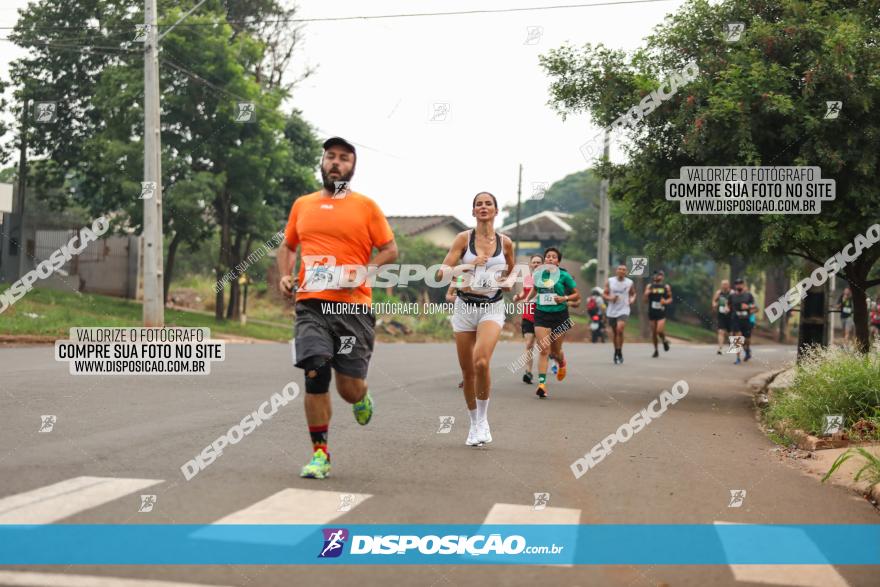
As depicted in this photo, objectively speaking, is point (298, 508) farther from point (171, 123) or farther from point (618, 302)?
point (171, 123)

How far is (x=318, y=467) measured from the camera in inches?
263

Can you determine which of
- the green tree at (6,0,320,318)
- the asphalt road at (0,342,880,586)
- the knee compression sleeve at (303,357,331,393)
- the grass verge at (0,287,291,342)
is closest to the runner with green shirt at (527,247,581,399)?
the asphalt road at (0,342,880,586)

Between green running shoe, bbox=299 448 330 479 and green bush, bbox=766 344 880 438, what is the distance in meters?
4.82

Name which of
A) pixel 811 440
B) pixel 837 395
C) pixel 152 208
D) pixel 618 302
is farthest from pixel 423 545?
pixel 152 208

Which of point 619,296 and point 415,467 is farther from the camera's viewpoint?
point 619,296

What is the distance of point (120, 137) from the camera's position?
30031mm

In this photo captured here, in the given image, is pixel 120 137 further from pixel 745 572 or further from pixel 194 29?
pixel 745 572

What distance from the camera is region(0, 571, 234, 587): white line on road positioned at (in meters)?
4.18

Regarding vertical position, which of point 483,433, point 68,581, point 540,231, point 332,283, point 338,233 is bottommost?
point 483,433

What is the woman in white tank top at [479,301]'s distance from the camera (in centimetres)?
857

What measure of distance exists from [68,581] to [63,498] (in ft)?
5.16

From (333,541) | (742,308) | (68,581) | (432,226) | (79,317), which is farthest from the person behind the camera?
(432,226)

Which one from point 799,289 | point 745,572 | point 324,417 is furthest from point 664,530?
point 799,289

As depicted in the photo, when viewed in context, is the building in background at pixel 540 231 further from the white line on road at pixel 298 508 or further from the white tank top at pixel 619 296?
the white line on road at pixel 298 508
